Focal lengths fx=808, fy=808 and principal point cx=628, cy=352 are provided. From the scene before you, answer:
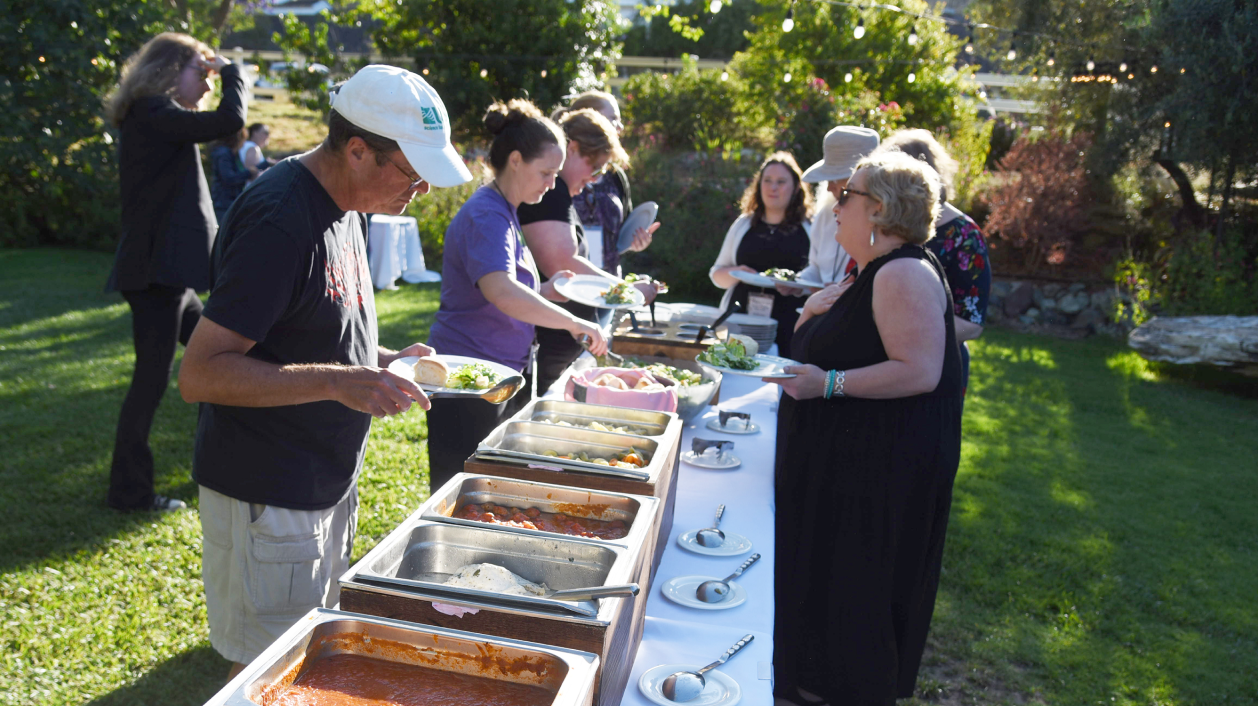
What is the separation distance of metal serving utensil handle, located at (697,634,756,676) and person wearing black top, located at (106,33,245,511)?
9.89 feet

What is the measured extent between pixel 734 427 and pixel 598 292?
0.87 meters

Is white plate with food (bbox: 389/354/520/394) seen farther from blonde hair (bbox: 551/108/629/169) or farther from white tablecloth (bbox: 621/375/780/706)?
blonde hair (bbox: 551/108/629/169)

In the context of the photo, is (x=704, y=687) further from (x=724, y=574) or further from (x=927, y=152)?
(x=927, y=152)

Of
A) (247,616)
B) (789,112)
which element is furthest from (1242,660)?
(789,112)

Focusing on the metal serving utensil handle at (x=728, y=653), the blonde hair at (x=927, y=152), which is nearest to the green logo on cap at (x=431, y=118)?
the metal serving utensil handle at (x=728, y=653)

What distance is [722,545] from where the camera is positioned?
2070 millimetres

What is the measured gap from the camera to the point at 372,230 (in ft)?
31.5

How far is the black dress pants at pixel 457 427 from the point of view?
2820mm

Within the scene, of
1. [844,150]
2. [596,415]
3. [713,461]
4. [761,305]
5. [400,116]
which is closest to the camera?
[400,116]

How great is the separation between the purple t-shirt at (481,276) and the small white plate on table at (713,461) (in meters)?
0.76

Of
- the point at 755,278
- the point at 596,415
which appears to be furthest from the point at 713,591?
the point at 755,278

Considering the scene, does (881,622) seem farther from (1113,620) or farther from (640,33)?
(640,33)

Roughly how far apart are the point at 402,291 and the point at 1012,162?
813cm

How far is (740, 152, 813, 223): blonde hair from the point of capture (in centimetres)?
466
